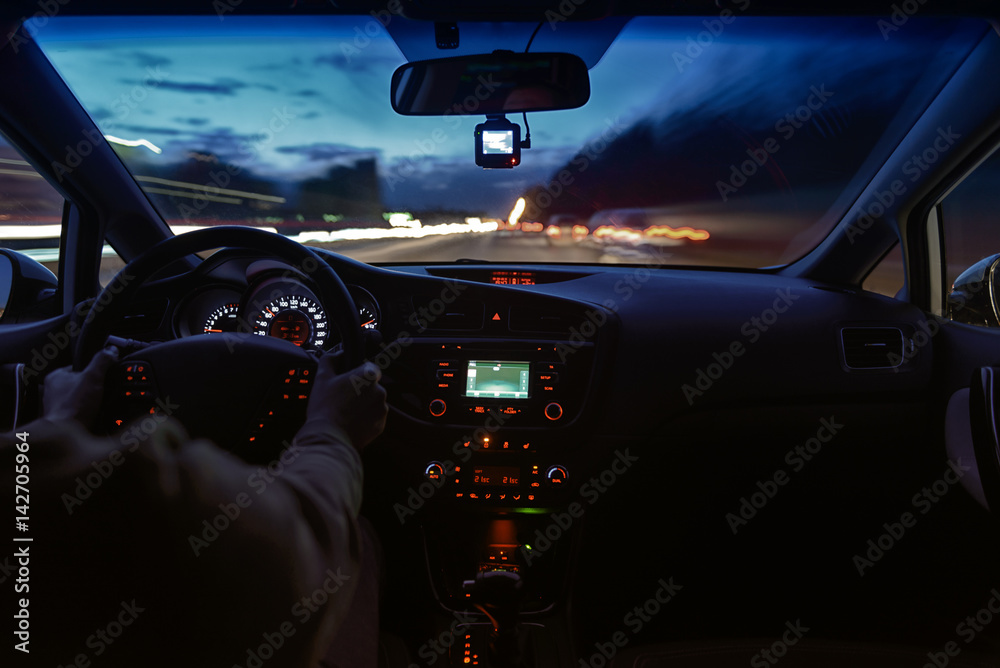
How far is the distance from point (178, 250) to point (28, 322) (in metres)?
1.52

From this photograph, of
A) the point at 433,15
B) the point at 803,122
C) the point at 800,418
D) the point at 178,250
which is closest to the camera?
the point at 178,250

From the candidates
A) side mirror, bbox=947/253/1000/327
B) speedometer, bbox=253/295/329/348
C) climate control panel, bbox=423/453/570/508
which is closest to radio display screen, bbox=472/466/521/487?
climate control panel, bbox=423/453/570/508

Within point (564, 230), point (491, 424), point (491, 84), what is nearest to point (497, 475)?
point (491, 424)

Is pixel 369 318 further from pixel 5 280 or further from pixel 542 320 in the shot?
pixel 5 280

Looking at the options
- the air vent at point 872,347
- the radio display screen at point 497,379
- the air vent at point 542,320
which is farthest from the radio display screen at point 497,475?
the air vent at point 872,347

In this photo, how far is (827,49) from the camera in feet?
11.1

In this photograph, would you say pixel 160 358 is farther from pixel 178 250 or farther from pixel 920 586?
pixel 920 586

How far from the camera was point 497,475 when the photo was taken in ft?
8.53

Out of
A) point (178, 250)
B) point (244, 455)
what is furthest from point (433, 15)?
point (244, 455)

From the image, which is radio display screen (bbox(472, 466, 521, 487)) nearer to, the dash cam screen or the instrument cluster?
the instrument cluster

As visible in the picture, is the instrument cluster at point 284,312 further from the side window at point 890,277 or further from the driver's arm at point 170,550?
the side window at point 890,277

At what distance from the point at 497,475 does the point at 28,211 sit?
8.14ft

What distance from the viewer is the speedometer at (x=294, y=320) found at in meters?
2.53

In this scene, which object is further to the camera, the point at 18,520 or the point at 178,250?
the point at 178,250
